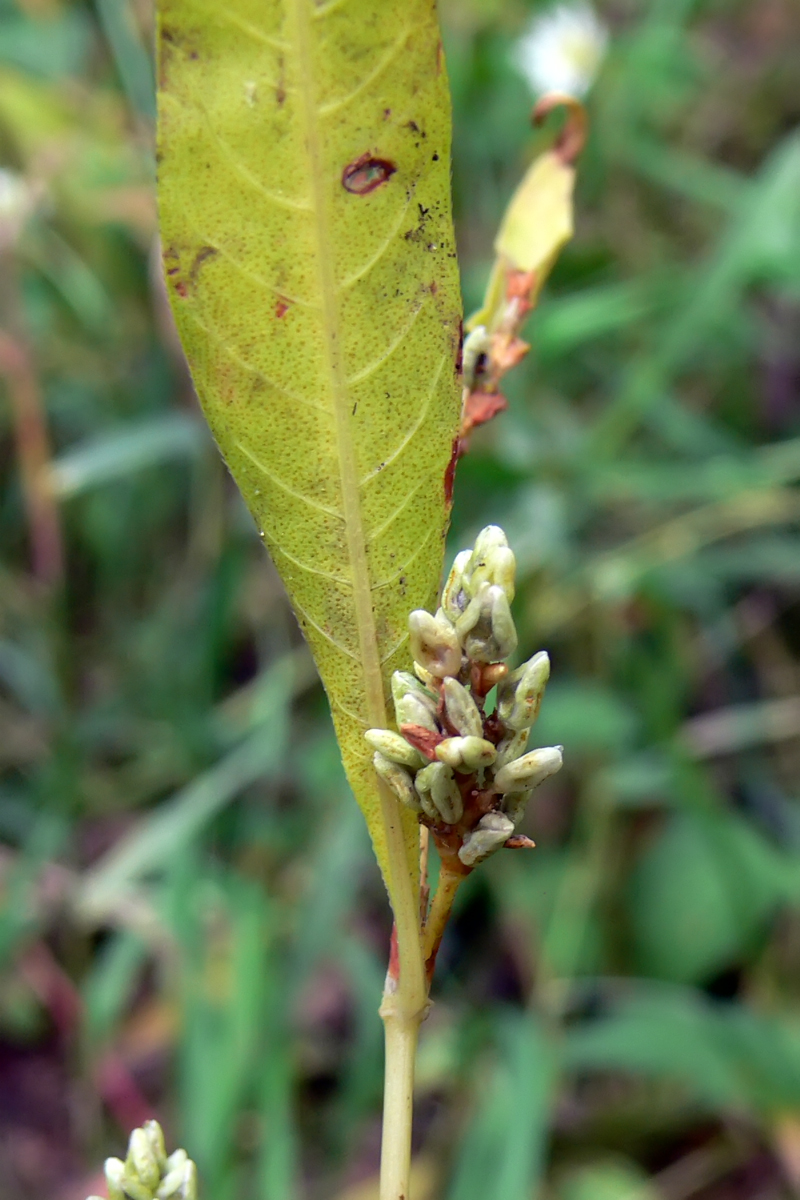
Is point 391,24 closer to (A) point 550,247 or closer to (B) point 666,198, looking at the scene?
(A) point 550,247

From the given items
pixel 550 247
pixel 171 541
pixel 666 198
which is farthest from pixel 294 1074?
pixel 666 198

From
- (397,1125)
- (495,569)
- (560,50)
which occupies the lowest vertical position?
(397,1125)

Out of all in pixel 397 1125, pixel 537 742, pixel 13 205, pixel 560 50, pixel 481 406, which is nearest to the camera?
pixel 397 1125

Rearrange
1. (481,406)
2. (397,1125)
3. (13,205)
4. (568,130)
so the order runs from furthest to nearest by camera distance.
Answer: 1. (13,205)
2. (568,130)
3. (481,406)
4. (397,1125)

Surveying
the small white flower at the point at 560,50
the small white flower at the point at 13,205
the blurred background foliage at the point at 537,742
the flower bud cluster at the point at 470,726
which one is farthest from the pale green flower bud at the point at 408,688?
the small white flower at the point at 560,50

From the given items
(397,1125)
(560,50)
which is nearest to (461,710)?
(397,1125)

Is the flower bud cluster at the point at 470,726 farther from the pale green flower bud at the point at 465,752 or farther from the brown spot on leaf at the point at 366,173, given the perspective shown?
the brown spot on leaf at the point at 366,173

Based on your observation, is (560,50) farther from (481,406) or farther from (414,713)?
(414,713)
